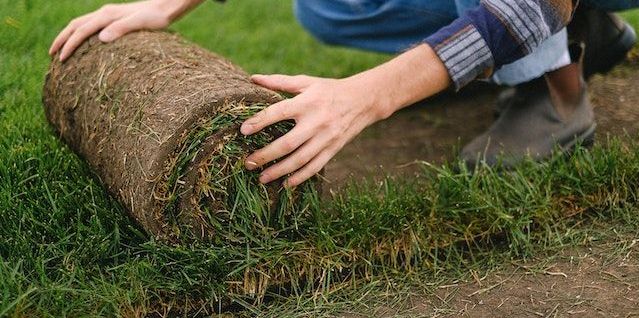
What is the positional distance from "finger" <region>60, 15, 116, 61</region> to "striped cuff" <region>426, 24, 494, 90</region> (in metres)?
0.99

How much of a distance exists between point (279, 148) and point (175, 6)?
0.93 meters

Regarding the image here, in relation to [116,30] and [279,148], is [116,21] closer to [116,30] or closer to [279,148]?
[116,30]

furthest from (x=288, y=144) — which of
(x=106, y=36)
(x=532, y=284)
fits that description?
(x=106, y=36)

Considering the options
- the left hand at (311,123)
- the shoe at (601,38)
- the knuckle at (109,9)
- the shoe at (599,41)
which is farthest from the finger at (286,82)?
the shoe at (601,38)

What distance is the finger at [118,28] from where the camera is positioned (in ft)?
8.69

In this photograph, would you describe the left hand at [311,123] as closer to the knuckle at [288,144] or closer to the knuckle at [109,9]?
the knuckle at [288,144]

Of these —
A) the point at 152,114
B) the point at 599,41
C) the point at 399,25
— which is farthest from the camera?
the point at 599,41

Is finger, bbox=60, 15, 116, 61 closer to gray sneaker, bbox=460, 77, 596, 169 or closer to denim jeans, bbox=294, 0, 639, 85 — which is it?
denim jeans, bbox=294, 0, 639, 85

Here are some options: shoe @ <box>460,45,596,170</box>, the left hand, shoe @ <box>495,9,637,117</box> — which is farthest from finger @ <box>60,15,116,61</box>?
shoe @ <box>495,9,637,117</box>

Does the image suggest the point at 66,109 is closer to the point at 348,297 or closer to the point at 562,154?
the point at 348,297

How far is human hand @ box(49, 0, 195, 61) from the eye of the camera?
2.68m

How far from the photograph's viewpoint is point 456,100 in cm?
351

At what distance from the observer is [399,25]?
3084 mm

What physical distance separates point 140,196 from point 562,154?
4.00 feet
